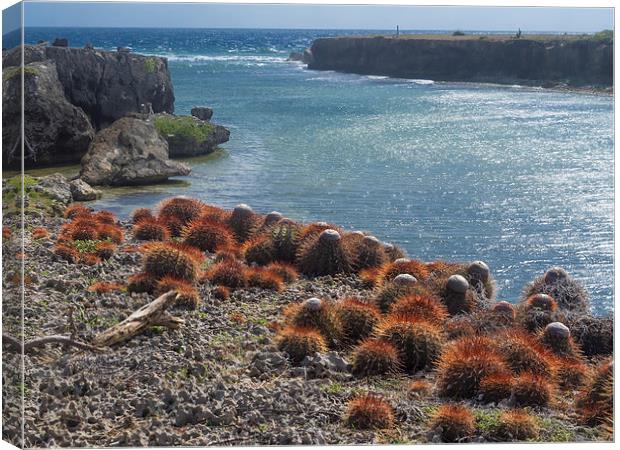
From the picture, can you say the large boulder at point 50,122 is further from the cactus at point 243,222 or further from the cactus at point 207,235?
the cactus at point 243,222

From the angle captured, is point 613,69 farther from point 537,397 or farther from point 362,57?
point 537,397

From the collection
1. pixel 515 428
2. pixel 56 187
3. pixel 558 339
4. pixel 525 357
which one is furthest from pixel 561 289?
pixel 56 187

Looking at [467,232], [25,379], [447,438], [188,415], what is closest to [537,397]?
[447,438]

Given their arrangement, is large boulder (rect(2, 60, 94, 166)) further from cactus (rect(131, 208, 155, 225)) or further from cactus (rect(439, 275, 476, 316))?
cactus (rect(439, 275, 476, 316))

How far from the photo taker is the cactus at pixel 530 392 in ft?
21.2

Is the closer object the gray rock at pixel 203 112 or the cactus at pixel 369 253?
the gray rock at pixel 203 112

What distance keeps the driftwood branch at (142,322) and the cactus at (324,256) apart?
1.08m

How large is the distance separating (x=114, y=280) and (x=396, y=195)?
1927 millimetres

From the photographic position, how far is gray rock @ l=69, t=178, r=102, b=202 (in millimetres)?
8023

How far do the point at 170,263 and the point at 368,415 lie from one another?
195 centimetres

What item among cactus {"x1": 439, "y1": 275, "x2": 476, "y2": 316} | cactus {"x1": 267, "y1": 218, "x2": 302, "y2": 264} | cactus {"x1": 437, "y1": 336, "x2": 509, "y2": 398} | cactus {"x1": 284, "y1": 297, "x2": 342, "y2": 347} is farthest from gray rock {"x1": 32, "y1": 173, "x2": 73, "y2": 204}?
cactus {"x1": 437, "y1": 336, "x2": 509, "y2": 398}

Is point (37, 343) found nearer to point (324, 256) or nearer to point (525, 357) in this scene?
point (324, 256)

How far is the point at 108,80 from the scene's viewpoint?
7906 mm

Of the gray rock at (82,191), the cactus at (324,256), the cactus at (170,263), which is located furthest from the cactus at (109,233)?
the cactus at (324,256)
